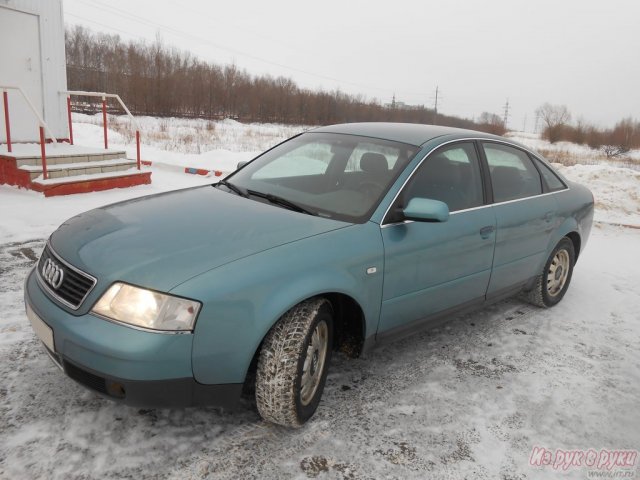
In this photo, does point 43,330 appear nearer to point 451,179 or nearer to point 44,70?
point 451,179

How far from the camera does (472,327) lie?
13.3ft

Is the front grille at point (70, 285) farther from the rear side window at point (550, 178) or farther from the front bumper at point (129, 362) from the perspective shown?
the rear side window at point (550, 178)

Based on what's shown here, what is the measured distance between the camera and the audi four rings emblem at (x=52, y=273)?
236 centimetres

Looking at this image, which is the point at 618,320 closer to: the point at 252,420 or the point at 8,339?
the point at 252,420

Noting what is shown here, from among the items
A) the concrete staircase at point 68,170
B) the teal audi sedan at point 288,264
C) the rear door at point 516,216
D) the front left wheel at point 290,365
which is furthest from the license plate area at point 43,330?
the concrete staircase at point 68,170

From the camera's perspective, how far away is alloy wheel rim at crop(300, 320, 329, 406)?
253cm

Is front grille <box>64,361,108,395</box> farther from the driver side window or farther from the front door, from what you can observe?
the front door

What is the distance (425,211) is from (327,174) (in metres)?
0.87

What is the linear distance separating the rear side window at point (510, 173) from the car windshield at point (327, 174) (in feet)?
2.87

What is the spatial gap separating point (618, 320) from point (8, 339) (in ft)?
15.9

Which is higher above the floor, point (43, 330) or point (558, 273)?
point (43, 330)

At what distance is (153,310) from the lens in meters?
2.06

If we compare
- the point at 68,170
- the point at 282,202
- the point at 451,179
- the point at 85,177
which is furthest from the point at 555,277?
the point at 68,170

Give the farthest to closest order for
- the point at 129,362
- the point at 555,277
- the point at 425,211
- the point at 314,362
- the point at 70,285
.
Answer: the point at 555,277 < the point at 425,211 < the point at 314,362 < the point at 70,285 < the point at 129,362
